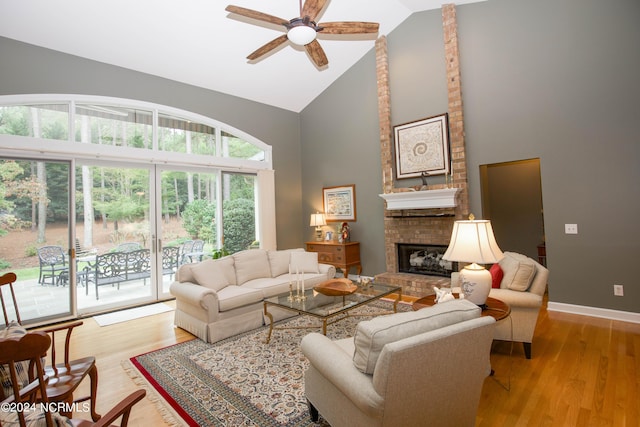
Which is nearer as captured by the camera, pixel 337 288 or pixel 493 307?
pixel 493 307

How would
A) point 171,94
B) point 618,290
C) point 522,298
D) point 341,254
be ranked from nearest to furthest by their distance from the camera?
1. point 522,298
2. point 618,290
3. point 171,94
4. point 341,254

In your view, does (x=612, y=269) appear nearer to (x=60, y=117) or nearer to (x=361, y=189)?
(x=361, y=189)

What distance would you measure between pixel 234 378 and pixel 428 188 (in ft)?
12.8

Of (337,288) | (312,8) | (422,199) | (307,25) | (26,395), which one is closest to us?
(26,395)

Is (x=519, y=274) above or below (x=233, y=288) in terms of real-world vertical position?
above

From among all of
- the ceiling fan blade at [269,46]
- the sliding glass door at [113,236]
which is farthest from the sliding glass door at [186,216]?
the ceiling fan blade at [269,46]

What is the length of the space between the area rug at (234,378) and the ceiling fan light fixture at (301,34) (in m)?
3.02

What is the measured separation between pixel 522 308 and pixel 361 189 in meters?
3.69

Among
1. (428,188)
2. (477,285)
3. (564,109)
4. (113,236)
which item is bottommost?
(477,285)

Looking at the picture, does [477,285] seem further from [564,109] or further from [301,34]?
[564,109]

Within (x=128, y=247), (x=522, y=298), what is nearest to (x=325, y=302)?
(x=522, y=298)

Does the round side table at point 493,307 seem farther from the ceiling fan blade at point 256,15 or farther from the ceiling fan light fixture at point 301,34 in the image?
the ceiling fan blade at point 256,15

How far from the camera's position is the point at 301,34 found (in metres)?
2.98

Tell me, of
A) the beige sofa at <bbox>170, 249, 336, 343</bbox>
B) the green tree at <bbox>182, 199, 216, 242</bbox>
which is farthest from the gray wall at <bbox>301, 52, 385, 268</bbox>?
the green tree at <bbox>182, 199, 216, 242</bbox>
